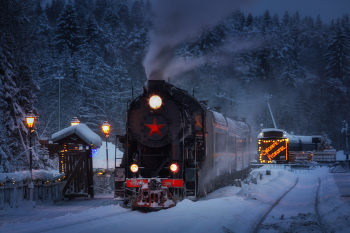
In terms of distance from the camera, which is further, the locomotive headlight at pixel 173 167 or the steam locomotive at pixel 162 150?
the locomotive headlight at pixel 173 167

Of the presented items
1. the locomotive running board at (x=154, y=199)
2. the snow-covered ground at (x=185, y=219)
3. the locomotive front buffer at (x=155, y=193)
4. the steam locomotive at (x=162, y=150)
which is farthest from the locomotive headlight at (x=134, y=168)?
the snow-covered ground at (x=185, y=219)

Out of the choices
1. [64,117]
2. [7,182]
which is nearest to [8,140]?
[7,182]

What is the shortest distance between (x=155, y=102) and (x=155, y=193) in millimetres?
2756

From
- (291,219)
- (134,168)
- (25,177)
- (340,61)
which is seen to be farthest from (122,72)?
(291,219)

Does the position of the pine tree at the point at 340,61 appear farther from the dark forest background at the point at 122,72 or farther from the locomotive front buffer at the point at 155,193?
the locomotive front buffer at the point at 155,193

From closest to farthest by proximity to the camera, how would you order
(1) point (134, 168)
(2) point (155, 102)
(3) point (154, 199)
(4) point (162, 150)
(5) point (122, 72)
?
(3) point (154, 199)
(1) point (134, 168)
(2) point (155, 102)
(4) point (162, 150)
(5) point (122, 72)

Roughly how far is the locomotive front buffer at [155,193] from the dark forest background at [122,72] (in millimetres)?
4206

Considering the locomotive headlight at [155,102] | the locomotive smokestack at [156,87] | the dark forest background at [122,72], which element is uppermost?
the dark forest background at [122,72]

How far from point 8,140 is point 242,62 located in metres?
68.2

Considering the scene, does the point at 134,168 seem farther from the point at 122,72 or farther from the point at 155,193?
the point at 122,72

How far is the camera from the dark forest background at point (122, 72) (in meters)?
20.6

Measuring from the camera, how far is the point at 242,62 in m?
82.6

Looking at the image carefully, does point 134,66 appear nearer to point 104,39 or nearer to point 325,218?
point 104,39

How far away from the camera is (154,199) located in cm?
1053
